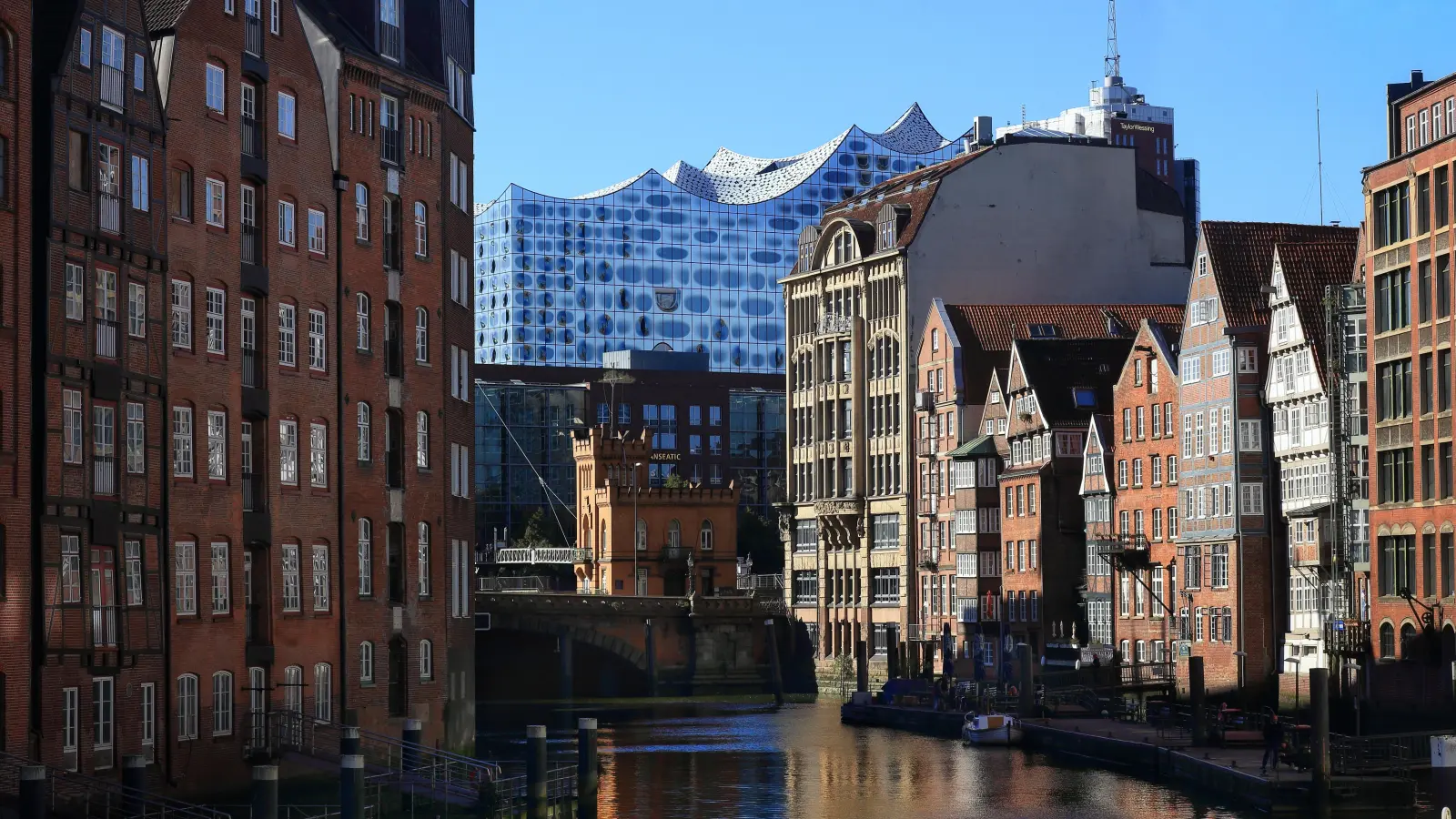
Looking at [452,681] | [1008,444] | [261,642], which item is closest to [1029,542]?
[1008,444]

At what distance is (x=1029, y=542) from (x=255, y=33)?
230 ft

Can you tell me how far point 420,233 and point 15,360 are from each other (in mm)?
25158

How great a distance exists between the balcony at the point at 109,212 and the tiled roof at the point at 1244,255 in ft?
195

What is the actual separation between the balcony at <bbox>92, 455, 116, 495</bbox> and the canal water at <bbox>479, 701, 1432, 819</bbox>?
72.0 ft

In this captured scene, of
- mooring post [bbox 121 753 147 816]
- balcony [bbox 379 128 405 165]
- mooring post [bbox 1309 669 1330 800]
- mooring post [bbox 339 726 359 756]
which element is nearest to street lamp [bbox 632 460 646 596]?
balcony [bbox 379 128 405 165]

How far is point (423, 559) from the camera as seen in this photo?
80062 millimetres

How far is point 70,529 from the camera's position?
57156 millimetres

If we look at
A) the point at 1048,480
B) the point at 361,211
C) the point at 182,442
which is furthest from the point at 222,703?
the point at 1048,480

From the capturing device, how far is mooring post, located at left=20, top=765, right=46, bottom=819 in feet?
161

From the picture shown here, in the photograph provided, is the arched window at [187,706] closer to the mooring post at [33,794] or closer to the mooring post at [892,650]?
the mooring post at [33,794]

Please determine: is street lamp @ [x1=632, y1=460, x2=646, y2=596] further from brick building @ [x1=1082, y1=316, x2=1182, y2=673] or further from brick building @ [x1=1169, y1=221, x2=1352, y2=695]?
brick building @ [x1=1169, y1=221, x2=1352, y2=695]

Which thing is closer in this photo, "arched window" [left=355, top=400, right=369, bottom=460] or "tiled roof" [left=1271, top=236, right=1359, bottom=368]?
"arched window" [left=355, top=400, right=369, bottom=460]

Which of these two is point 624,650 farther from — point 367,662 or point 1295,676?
point 367,662

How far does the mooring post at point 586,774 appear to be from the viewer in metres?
65.9
